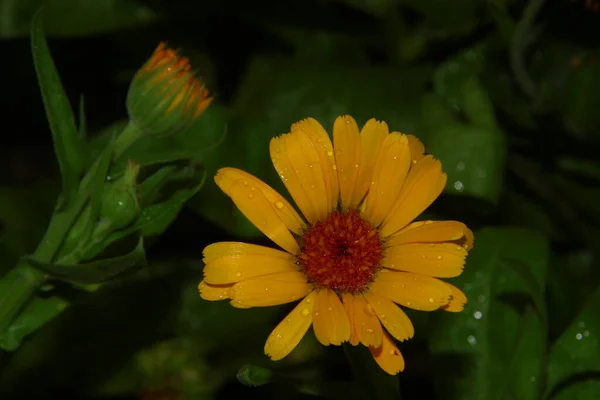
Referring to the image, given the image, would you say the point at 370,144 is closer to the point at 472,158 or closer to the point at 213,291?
the point at 213,291

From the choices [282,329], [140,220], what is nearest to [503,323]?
[282,329]

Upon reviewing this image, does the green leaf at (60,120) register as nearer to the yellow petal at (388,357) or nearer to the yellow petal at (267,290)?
the yellow petal at (267,290)

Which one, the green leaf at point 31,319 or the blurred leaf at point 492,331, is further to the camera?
the blurred leaf at point 492,331

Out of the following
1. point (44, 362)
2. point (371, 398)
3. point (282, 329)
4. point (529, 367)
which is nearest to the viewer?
point (282, 329)

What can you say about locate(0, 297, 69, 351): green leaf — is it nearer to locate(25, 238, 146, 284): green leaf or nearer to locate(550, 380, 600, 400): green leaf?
locate(25, 238, 146, 284): green leaf

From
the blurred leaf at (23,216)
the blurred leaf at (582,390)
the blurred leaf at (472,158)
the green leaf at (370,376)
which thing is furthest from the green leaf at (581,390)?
the blurred leaf at (23,216)

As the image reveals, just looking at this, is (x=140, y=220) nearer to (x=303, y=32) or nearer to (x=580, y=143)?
(x=303, y=32)
